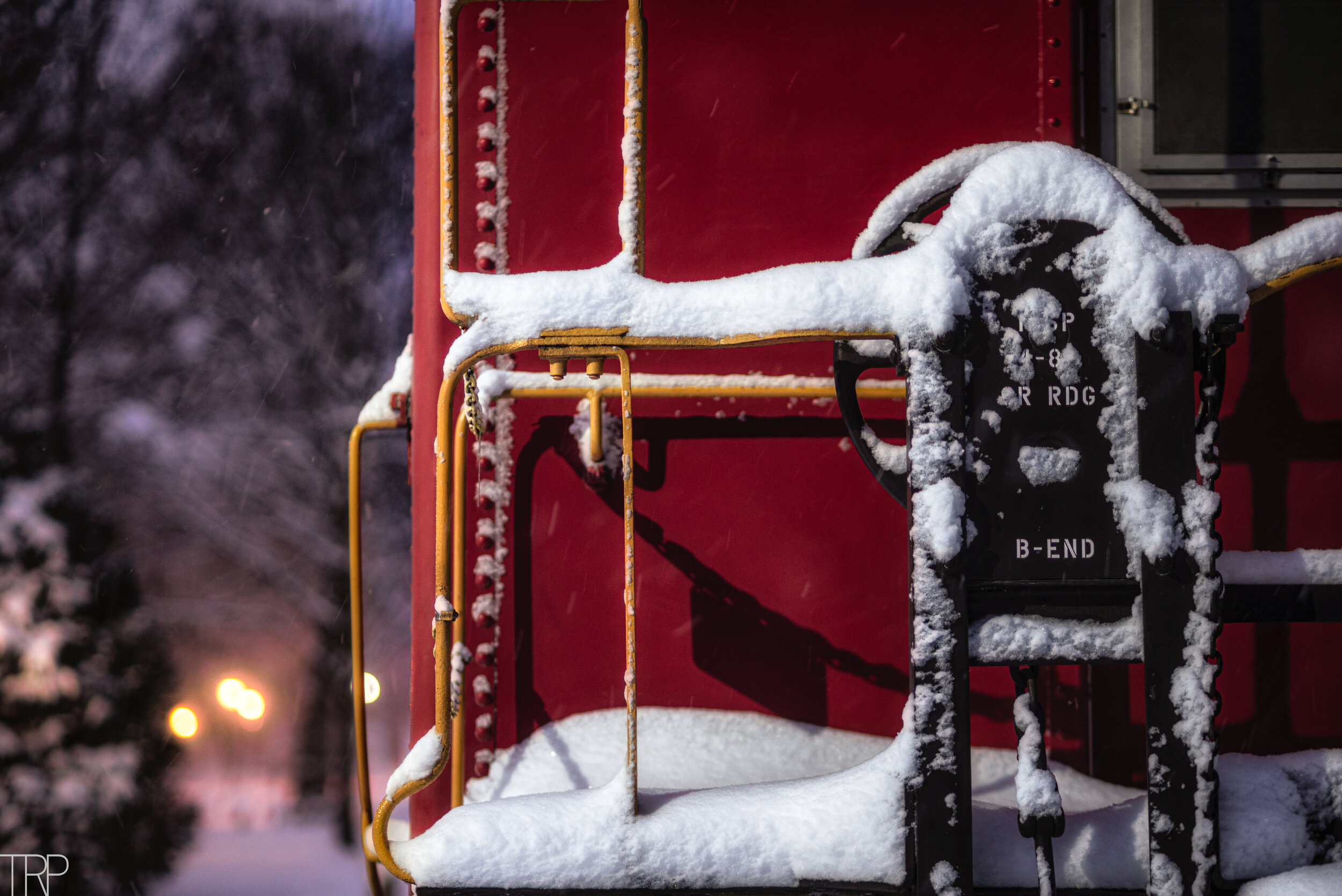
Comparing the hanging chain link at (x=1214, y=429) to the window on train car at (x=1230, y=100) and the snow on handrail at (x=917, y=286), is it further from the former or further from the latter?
the window on train car at (x=1230, y=100)

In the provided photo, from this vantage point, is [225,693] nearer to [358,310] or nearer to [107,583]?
Answer: [107,583]

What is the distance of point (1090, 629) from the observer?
4.44 ft

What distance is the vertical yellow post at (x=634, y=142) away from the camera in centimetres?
142

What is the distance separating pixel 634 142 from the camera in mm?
1429

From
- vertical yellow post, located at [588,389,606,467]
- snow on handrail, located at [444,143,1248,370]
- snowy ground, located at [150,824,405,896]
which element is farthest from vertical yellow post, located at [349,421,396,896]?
snowy ground, located at [150,824,405,896]

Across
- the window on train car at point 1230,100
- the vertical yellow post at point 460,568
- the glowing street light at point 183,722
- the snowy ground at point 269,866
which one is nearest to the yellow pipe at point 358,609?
the vertical yellow post at point 460,568

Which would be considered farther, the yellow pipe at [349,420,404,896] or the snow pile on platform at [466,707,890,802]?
the yellow pipe at [349,420,404,896]

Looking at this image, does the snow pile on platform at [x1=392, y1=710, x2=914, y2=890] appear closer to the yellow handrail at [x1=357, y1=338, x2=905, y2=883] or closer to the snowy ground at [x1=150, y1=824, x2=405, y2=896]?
the yellow handrail at [x1=357, y1=338, x2=905, y2=883]

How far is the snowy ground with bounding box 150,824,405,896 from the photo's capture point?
18.2 ft

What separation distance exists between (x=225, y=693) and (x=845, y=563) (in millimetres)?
2387

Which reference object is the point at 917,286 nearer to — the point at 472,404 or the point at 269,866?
the point at 472,404

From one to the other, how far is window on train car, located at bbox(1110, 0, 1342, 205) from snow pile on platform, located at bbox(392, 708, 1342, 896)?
4.58 feet

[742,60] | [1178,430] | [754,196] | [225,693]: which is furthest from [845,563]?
[225,693]

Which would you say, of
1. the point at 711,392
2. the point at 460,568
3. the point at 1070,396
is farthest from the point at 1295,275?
the point at 460,568
